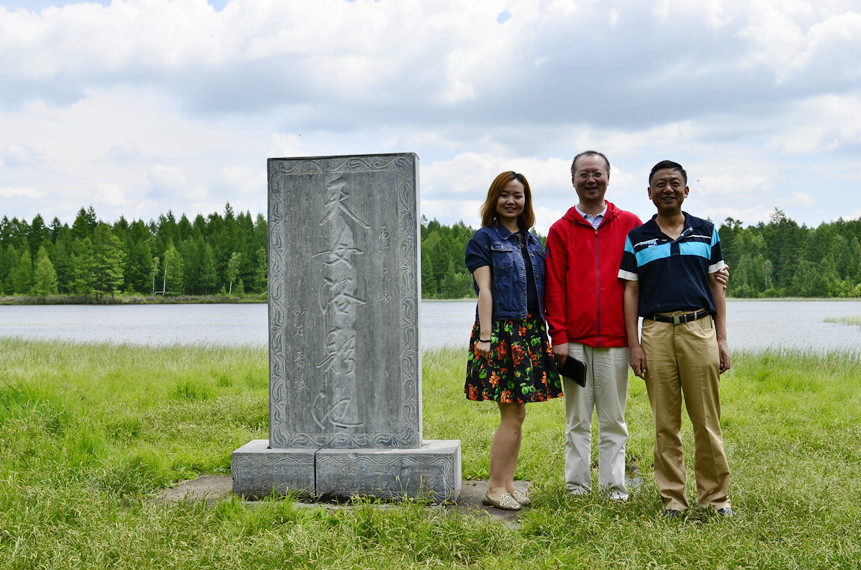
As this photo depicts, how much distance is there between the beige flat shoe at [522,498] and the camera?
4117 millimetres

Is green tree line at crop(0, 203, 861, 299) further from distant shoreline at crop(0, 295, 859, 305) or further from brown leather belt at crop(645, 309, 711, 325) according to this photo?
brown leather belt at crop(645, 309, 711, 325)

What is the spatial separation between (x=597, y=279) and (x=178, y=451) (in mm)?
3567

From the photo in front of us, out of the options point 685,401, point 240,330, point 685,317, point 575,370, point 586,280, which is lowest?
point 240,330

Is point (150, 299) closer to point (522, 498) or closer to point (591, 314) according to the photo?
point (522, 498)

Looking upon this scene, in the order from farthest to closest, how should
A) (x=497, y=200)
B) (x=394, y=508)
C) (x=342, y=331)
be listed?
1. (x=342, y=331)
2. (x=497, y=200)
3. (x=394, y=508)

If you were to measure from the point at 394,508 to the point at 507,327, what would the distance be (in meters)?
1.20

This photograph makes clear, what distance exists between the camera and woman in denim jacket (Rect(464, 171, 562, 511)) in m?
3.96

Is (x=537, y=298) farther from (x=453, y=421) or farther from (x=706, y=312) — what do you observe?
(x=453, y=421)

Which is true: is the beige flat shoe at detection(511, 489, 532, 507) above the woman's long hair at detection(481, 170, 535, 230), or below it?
below

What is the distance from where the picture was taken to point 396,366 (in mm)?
4359

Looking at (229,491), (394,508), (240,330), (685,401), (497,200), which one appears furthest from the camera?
(240,330)

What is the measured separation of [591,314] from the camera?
395 centimetres

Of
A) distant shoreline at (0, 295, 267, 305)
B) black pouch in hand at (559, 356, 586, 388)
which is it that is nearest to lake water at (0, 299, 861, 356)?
black pouch in hand at (559, 356, 586, 388)

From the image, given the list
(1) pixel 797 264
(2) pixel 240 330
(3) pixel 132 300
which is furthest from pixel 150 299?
(1) pixel 797 264
